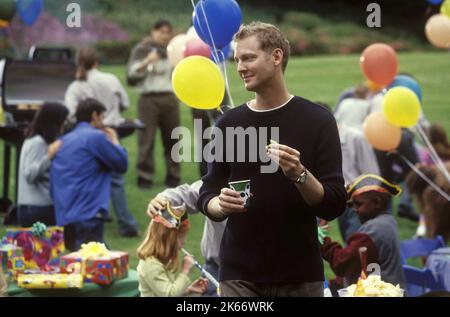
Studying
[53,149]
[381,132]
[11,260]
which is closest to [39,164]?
[53,149]

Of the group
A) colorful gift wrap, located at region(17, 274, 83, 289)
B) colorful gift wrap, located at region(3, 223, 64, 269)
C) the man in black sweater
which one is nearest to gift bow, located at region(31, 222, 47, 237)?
colorful gift wrap, located at region(3, 223, 64, 269)

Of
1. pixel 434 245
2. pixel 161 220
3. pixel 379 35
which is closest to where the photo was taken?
pixel 161 220

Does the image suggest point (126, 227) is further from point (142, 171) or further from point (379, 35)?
point (379, 35)

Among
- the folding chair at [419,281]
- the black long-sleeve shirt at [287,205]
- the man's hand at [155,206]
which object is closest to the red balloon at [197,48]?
the folding chair at [419,281]

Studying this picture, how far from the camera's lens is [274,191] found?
412 centimetres

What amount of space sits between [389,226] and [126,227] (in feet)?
13.3

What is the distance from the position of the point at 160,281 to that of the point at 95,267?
600 millimetres

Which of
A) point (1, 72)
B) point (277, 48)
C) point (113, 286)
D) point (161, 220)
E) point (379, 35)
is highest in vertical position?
point (379, 35)

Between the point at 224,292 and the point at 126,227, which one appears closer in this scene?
the point at 224,292

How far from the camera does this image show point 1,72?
32.9 feet

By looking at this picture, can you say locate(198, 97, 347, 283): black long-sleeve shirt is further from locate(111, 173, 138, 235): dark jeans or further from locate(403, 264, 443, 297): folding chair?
locate(111, 173, 138, 235): dark jeans

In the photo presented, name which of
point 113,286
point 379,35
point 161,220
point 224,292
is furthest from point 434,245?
point 379,35

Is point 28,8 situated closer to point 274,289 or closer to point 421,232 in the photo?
point 421,232
